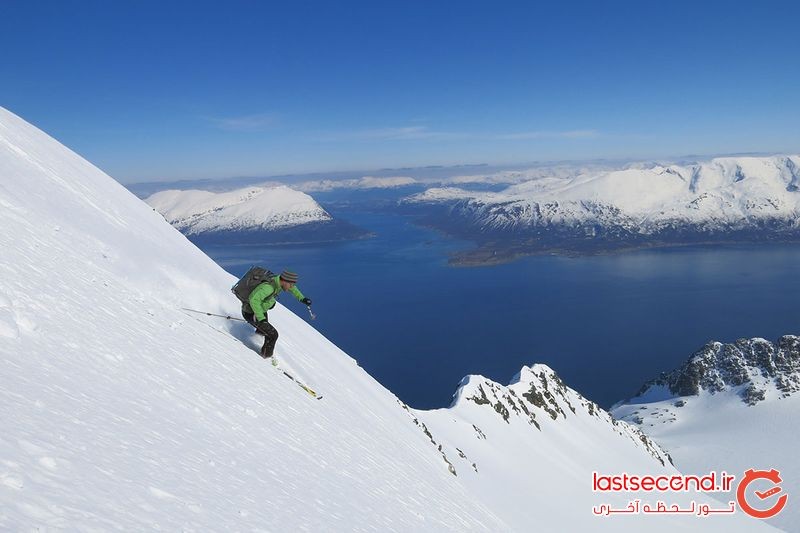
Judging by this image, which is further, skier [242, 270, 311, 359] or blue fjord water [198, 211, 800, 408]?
blue fjord water [198, 211, 800, 408]

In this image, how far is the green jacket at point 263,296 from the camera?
12.7 meters

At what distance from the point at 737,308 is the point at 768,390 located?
6710 centimetres

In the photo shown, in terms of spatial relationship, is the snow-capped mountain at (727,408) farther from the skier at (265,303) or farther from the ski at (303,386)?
the skier at (265,303)

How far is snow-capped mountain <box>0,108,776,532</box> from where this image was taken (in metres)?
5.14

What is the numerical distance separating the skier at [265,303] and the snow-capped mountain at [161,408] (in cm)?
62

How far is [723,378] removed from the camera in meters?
113

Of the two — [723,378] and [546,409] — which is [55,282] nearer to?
[546,409]

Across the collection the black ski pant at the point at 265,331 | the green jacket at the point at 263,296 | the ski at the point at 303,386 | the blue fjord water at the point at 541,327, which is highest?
the green jacket at the point at 263,296

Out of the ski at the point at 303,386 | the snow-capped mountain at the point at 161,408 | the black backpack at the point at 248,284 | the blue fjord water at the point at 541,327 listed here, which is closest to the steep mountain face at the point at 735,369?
the blue fjord water at the point at 541,327

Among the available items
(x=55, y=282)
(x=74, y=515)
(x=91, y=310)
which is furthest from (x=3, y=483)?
(x=55, y=282)

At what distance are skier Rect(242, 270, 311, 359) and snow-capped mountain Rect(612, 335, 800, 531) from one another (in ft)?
290
